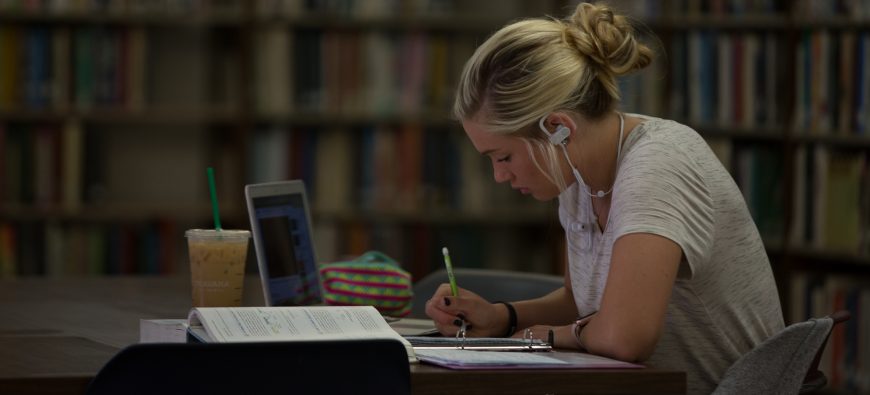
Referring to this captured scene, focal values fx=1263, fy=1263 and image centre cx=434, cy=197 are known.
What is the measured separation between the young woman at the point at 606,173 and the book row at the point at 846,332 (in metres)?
2.11

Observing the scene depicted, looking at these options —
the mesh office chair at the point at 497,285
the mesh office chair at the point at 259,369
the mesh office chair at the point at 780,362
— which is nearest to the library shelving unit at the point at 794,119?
the mesh office chair at the point at 497,285

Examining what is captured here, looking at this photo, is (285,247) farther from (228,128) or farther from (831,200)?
(228,128)

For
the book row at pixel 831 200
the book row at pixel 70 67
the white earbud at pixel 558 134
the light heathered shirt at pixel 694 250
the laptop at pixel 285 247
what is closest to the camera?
the light heathered shirt at pixel 694 250

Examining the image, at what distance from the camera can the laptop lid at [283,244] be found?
2.03 m

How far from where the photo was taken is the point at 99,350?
1.61 m

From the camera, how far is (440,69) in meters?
4.52

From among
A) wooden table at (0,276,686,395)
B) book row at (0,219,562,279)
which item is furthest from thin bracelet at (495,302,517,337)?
book row at (0,219,562,279)

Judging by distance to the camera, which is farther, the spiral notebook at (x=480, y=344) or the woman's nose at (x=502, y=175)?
the woman's nose at (x=502, y=175)

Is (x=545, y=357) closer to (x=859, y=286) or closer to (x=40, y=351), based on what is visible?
(x=40, y=351)

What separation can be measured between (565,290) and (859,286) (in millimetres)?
2153

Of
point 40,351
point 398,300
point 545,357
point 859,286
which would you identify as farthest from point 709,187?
point 859,286

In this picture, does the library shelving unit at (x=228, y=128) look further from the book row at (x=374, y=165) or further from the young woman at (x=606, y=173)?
the young woman at (x=606, y=173)

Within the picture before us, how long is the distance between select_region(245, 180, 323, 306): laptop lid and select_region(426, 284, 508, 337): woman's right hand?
0.31 m

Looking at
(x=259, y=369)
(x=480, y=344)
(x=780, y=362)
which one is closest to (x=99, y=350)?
(x=259, y=369)
